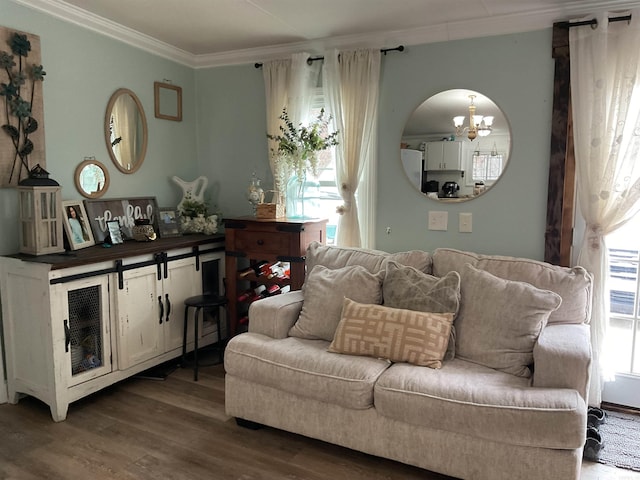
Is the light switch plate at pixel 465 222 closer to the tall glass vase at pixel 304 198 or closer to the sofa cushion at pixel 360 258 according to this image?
the sofa cushion at pixel 360 258

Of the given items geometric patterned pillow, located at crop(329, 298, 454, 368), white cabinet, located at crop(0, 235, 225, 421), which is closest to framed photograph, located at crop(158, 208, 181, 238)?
white cabinet, located at crop(0, 235, 225, 421)

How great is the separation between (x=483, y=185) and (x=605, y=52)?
1.00 m

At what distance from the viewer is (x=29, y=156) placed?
9.73 ft

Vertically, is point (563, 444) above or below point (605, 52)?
below

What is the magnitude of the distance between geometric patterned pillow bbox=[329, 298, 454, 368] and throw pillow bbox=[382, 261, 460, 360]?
0.06m

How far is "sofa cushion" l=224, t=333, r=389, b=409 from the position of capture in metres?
2.35

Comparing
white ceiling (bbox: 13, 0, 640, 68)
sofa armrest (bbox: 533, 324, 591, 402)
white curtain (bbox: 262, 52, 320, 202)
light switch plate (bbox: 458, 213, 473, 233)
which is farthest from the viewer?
white curtain (bbox: 262, 52, 320, 202)

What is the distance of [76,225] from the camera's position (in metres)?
3.17

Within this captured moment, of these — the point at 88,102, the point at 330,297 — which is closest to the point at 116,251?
the point at 88,102

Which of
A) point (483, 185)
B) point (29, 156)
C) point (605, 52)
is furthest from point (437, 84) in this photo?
point (29, 156)

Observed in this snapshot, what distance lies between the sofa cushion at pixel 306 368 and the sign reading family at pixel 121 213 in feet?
4.49

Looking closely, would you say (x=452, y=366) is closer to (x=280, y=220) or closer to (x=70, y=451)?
(x=280, y=220)

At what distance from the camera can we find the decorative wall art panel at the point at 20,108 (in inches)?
111

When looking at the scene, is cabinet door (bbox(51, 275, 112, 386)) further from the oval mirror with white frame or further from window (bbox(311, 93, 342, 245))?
the oval mirror with white frame
